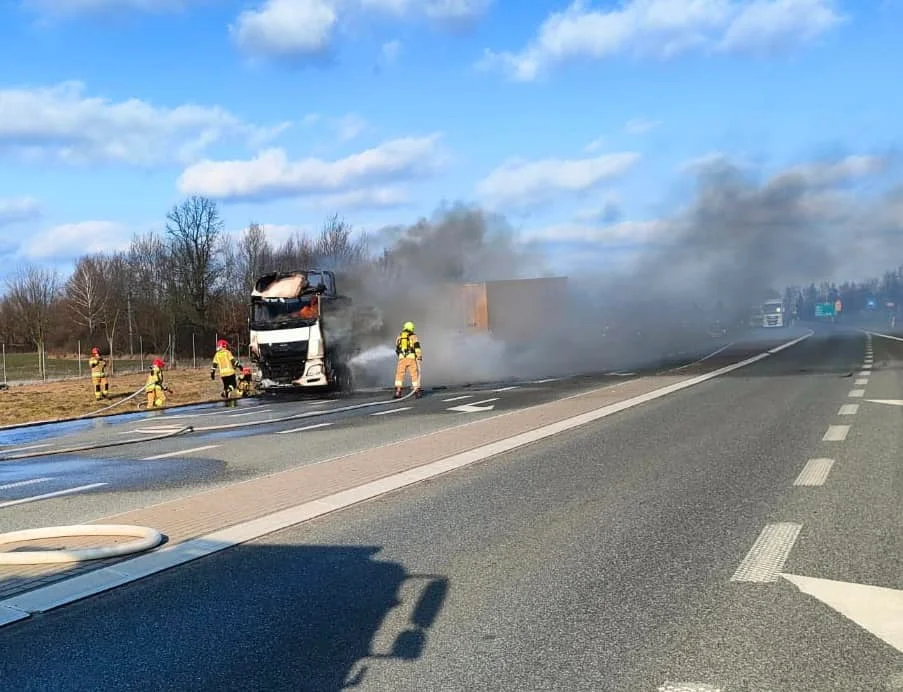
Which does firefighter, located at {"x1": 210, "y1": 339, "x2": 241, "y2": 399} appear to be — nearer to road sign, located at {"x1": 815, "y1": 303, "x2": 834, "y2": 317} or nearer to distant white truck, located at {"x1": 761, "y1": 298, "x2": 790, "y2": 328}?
distant white truck, located at {"x1": 761, "y1": 298, "x2": 790, "y2": 328}

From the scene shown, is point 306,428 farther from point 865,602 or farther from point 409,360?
point 865,602

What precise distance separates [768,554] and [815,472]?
3.28 meters

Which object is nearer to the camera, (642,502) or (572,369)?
(642,502)

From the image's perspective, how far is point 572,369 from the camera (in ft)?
96.7

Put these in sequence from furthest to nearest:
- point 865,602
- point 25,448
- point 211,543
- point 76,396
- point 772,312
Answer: point 772,312
point 76,396
point 25,448
point 211,543
point 865,602

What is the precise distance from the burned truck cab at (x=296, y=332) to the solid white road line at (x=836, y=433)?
1446 centimetres

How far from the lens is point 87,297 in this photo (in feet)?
146

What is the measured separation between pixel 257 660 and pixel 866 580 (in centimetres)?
354

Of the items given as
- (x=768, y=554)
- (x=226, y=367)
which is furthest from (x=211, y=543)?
(x=226, y=367)

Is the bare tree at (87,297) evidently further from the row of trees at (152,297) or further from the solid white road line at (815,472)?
the solid white road line at (815,472)

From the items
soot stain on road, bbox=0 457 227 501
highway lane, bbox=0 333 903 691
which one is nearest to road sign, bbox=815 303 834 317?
highway lane, bbox=0 333 903 691

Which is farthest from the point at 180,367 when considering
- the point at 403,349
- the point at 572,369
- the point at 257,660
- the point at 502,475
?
the point at 257,660

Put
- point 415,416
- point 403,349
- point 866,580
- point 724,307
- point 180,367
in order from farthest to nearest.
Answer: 1. point 724,307
2. point 180,367
3. point 403,349
4. point 415,416
5. point 866,580

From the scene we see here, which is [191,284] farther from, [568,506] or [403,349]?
[568,506]
